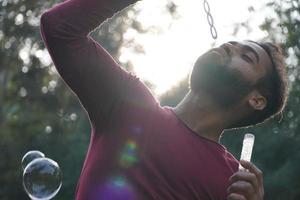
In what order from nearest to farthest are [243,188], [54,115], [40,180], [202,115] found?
[243,188] < [202,115] < [40,180] < [54,115]

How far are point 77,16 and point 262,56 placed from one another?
93cm

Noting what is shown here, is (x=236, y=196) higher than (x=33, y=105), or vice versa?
(x=236, y=196)

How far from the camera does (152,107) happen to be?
2221mm

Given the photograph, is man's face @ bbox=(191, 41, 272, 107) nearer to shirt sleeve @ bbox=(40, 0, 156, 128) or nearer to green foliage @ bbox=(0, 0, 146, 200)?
shirt sleeve @ bbox=(40, 0, 156, 128)

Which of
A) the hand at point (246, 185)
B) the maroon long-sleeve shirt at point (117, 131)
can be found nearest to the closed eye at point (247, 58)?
the maroon long-sleeve shirt at point (117, 131)

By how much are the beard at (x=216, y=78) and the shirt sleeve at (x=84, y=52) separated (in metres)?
0.43

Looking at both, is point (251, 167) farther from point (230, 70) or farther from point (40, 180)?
point (40, 180)

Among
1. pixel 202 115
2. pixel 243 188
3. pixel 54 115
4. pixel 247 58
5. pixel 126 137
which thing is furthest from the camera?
pixel 54 115

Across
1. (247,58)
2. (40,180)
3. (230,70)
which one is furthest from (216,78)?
(40,180)

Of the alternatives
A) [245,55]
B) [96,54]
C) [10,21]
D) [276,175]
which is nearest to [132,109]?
[96,54]

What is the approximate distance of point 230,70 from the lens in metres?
2.49

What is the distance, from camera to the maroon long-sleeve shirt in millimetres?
2051

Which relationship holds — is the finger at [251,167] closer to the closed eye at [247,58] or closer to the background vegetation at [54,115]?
the closed eye at [247,58]

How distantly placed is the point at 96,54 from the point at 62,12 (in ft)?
0.56
